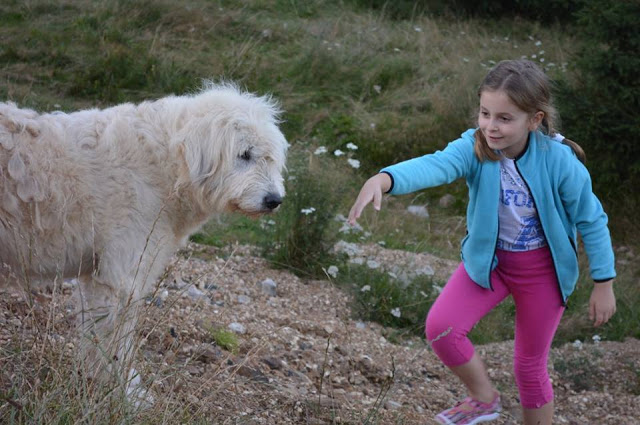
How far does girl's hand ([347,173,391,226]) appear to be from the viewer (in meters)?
3.10

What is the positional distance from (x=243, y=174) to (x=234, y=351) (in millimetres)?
1037

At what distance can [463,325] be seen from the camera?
3.81 metres

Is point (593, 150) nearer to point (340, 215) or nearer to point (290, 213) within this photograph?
point (340, 215)

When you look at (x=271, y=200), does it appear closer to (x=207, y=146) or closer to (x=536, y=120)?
(x=207, y=146)

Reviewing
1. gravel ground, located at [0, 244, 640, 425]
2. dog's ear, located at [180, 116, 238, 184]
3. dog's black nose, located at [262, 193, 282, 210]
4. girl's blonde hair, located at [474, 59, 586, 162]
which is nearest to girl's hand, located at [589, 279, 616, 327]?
girl's blonde hair, located at [474, 59, 586, 162]

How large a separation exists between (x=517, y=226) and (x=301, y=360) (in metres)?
1.59

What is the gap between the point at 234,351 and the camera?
458cm

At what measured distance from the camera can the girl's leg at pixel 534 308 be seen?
388 cm

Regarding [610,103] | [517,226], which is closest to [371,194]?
[517,226]

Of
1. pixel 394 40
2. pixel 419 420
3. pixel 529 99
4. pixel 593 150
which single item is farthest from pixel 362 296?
pixel 394 40

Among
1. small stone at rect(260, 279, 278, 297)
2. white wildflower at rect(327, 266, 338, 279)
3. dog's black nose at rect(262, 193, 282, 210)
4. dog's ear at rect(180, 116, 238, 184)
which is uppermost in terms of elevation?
dog's ear at rect(180, 116, 238, 184)

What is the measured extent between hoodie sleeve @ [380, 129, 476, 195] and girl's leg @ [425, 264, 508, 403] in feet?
1.87

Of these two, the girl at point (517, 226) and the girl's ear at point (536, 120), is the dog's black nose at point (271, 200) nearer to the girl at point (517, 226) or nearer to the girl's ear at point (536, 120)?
the girl at point (517, 226)

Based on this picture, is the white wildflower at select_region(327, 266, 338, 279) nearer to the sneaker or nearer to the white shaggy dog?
the white shaggy dog
